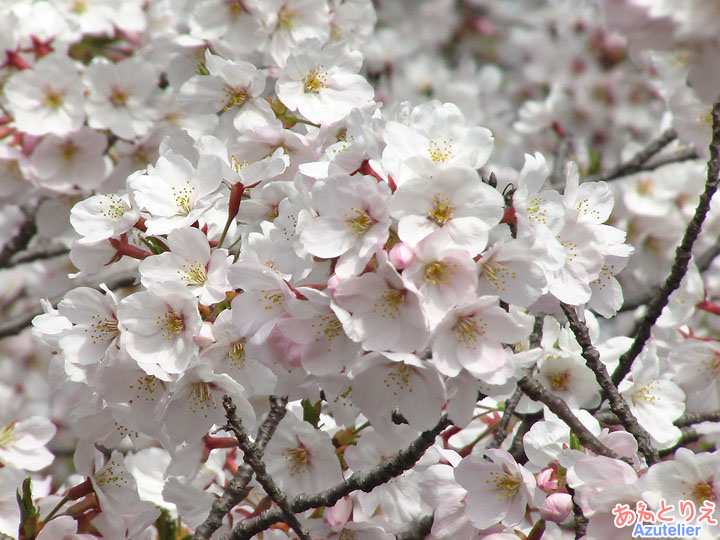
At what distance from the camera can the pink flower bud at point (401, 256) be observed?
1739mm

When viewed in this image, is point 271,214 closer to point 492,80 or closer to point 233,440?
point 233,440

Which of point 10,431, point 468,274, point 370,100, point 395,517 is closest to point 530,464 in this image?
point 395,517

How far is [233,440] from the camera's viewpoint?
256 cm

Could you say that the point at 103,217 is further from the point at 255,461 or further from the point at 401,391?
the point at 401,391

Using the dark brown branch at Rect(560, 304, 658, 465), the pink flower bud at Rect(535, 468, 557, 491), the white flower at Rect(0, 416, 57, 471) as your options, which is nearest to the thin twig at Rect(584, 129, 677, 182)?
the dark brown branch at Rect(560, 304, 658, 465)

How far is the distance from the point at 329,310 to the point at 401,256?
231 millimetres

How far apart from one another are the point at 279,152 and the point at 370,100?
1.87 feet

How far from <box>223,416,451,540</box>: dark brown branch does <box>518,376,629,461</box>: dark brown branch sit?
1.03 feet

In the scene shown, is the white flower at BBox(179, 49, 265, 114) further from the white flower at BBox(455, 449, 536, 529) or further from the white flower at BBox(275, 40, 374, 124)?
the white flower at BBox(455, 449, 536, 529)

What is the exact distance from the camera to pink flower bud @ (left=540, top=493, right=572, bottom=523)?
2055 millimetres

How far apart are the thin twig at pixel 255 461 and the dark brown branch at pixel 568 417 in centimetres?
76

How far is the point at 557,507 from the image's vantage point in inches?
81.0

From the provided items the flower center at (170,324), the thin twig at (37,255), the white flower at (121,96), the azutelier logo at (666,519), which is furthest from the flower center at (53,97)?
the azutelier logo at (666,519)

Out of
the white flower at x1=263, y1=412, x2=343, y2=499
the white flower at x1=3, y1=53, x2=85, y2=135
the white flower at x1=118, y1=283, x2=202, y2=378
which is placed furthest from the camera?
the white flower at x1=3, y1=53, x2=85, y2=135
